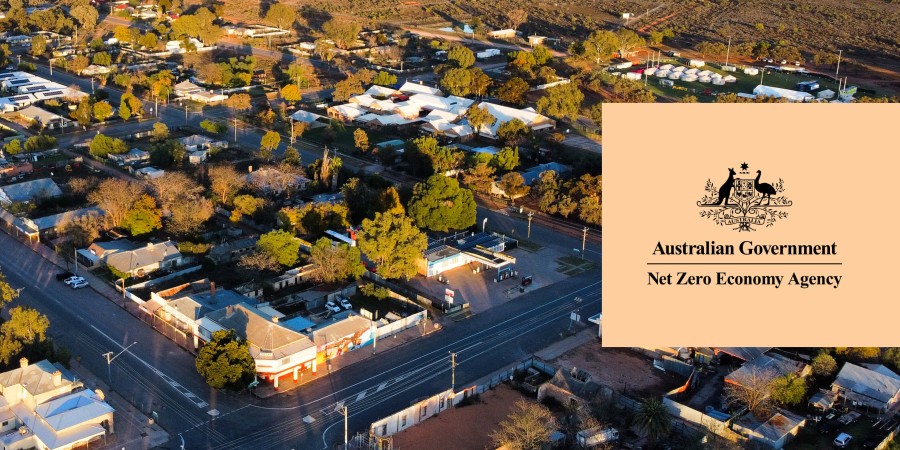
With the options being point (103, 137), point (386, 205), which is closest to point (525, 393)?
point (386, 205)

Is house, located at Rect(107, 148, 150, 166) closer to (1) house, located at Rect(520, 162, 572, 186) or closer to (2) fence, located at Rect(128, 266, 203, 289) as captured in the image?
(2) fence, located at Rect(128, 266, 203, 289)

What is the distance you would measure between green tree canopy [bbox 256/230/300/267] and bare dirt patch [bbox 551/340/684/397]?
8125mm

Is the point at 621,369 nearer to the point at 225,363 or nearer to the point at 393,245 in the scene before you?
the point at 393,245

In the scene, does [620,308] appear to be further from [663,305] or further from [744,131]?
[744,131]

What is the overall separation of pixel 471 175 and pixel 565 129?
32.6ft

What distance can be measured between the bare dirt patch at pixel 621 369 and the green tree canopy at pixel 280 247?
8.13 metres

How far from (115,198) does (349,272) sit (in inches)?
323

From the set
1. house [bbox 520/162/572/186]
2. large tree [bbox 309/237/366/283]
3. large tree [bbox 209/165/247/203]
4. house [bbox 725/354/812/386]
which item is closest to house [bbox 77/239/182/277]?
large tree [bbox 309/237/366/283]

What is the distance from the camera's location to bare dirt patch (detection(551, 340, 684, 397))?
63.8 feet

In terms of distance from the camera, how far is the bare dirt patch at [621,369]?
63.8 feet

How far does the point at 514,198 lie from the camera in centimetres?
3169

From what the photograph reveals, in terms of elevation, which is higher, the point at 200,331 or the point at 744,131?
the point at 744,131

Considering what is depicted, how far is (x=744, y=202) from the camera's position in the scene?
4.80 meters

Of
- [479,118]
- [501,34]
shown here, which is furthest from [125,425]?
[501,34]
